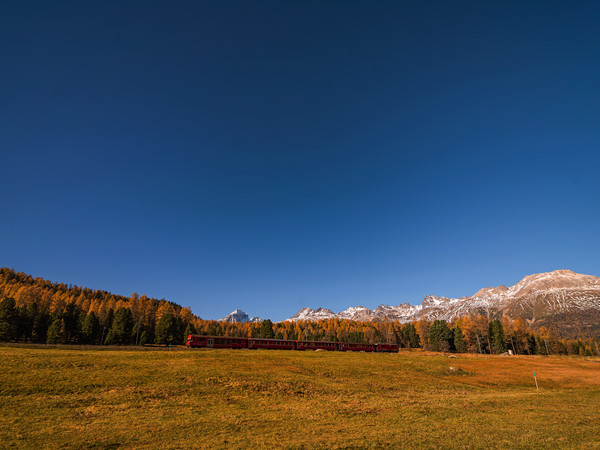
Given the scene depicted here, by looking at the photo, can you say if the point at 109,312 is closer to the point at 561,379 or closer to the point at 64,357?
the point at 64,357

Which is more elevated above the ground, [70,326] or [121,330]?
[70,326]

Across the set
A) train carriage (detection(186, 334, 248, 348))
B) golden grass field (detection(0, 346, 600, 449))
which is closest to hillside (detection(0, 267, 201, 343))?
train carriage (detection(186, 334, 248, 348))

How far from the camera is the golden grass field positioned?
51.5ft

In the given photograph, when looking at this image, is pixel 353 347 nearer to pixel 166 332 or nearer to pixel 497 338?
pixel 166 332

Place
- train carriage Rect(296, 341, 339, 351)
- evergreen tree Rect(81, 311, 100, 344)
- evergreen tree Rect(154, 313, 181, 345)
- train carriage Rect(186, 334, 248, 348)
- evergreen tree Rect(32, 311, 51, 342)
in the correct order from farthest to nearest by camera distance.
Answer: evergreen tree Rect(154, 313, 181, 345), evergreen tree Rect(81, 311, 100, 344), evergreen tree Rect(32, 311, 51, 342), train carriage Rect(296, 341, 339, 351), train carriage Rect(186, 334, 248, 348)

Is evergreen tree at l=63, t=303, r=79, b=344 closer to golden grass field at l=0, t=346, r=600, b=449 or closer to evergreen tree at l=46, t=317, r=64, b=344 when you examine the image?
evergreen tree at l=46, t=317, r=64, b=344

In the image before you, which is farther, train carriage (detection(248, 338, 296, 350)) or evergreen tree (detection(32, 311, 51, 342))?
evergreen tree (detection(32, 311, 51, 342))

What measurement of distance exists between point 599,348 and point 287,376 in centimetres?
16990

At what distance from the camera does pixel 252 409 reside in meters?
23.2

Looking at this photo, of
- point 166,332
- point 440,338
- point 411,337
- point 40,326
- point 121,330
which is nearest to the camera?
point 121,330

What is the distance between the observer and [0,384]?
24438mm

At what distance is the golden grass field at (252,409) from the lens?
15.7m

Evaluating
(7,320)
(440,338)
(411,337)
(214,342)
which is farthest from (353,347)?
(7,320)

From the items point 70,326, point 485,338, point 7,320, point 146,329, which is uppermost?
point 7,320
